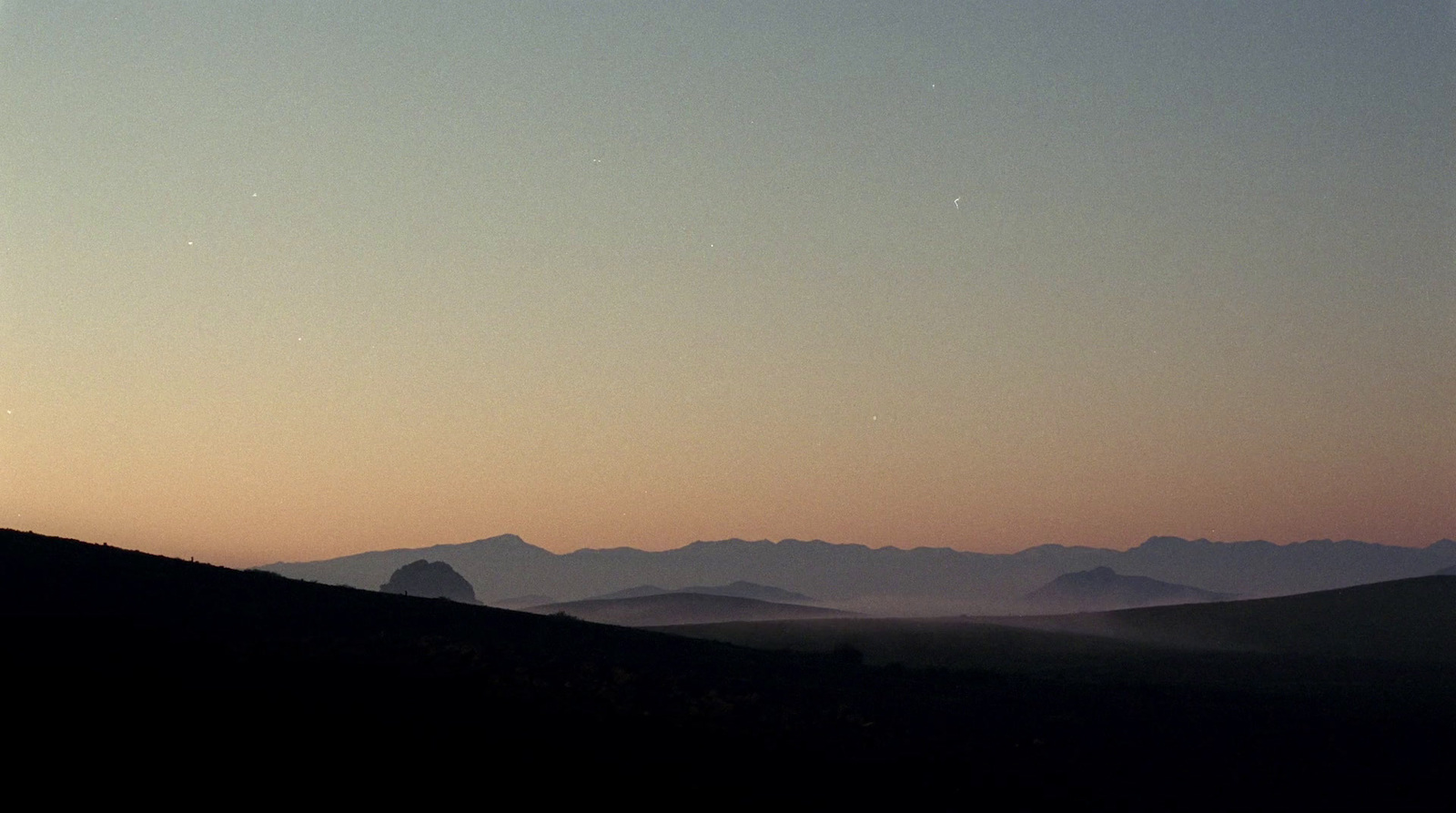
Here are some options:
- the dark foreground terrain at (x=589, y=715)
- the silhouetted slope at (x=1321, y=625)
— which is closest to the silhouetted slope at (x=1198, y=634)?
the silhouetted slope at (x=1321, y=625)

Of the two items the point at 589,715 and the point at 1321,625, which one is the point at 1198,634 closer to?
the point at 1321,625

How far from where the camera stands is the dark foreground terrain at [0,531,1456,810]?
814 inches

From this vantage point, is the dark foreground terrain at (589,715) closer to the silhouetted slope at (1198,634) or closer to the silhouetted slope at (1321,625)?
the silhouetted slope at (1198,634)

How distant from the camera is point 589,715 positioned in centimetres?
2567

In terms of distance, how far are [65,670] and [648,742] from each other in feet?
38.0

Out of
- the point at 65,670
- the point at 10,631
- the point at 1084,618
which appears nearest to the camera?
the point at 65,670

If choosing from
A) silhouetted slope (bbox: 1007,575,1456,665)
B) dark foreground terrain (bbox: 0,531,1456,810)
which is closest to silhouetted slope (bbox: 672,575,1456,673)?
silhouetted slope (bbox: 1007,575,1456,665)

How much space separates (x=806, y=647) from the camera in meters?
68.6

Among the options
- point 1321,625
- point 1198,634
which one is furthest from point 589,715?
point 1198,634

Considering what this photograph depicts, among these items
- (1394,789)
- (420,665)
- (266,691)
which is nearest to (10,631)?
(266,691)

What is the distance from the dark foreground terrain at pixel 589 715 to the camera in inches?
814

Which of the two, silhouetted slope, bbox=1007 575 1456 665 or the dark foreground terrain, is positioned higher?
Answer: silhouetted slope, bbox=1007 575 1456 665

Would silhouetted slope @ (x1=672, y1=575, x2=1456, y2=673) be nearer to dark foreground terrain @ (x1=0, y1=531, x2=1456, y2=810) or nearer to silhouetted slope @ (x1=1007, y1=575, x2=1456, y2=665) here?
silhouetted slope @ (x1=1007, y1=575, x2=1456, y2=665)

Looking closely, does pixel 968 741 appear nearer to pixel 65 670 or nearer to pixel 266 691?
pixel 266 691
